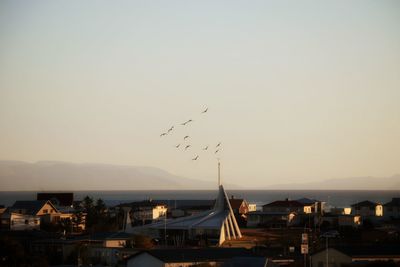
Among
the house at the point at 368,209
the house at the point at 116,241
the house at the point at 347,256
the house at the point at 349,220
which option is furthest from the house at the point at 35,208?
the house at the point at 347,256

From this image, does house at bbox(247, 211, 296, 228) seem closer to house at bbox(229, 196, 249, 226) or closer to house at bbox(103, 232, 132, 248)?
house at bbox(229, 196, 249, 226)

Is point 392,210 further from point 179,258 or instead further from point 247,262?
point 247,262

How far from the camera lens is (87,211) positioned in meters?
59.1

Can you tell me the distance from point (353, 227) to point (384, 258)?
23411mm

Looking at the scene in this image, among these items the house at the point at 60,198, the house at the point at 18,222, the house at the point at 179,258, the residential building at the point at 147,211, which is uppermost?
the house at the point at 60,198

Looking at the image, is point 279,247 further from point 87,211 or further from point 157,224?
point 87,211

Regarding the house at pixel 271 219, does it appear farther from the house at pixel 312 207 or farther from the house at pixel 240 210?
the house at pixel 312 207

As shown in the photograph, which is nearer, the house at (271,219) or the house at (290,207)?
the house at (271,219)

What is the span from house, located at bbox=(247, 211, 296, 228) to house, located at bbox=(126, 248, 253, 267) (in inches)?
1075

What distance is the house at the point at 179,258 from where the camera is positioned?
108 feet

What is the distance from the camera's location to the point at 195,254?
113 ft

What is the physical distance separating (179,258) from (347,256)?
6848 mm

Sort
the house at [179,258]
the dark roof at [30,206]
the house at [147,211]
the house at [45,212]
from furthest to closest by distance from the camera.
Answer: the house at [147,211] < the dark roof at [30,206] < the house at [45,212] < the house at [179,258]

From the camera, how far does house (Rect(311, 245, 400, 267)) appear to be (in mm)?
32522
